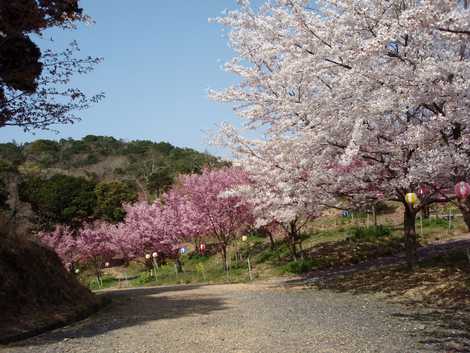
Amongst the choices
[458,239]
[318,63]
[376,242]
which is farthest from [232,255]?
[318,63]

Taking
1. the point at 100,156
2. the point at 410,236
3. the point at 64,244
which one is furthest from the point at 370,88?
the point at 100,156

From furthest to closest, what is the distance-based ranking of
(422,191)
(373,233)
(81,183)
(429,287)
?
(81,183)
(373,233)
(422,191)
(429,287)

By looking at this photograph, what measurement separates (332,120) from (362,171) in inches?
66.0

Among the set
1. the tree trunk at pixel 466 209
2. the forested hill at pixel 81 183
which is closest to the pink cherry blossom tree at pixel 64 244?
the forested hill at pixel 81 183

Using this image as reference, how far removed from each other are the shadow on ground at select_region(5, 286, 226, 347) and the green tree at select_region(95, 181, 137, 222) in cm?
2363

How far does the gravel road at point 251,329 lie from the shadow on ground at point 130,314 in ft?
0.06

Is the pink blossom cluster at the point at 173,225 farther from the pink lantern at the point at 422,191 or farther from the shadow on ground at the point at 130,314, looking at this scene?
the pink lantern at the point at 422,191

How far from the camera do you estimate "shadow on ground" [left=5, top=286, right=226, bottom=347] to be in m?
6.69

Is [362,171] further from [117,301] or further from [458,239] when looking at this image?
[458,239]

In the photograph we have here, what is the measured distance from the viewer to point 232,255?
23141 millimetres

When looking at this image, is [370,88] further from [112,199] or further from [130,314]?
[112,199]

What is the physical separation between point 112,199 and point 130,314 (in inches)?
1083

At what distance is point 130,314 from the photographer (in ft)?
Result: 28.7

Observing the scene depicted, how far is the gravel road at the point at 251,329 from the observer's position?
17.1 feet
